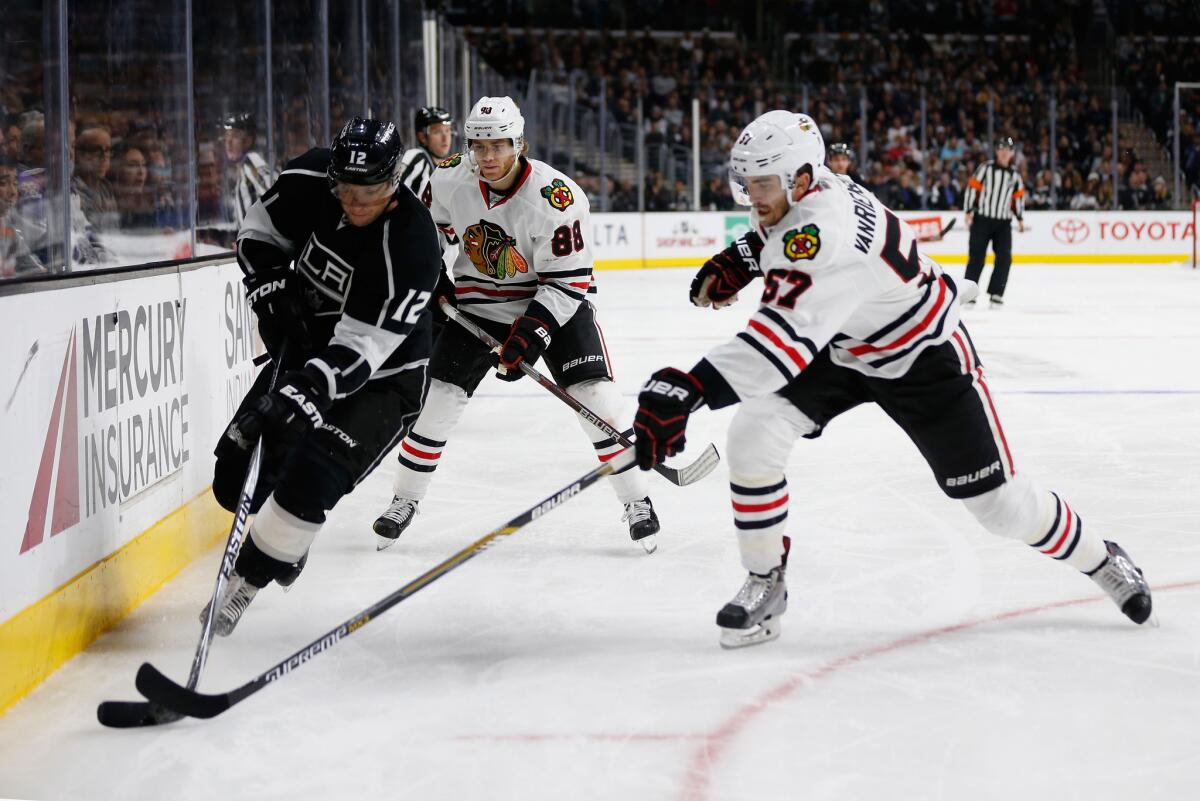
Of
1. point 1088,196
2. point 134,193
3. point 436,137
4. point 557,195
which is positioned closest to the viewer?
point 134,193

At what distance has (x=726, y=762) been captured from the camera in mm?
2025

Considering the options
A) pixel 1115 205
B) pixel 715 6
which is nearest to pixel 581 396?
pixel 1115 205

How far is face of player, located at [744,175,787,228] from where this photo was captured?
7.73 ft

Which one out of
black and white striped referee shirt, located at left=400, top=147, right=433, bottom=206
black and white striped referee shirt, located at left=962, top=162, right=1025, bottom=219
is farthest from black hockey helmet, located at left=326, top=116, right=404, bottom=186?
black and white striped referee shirt, located at left=962, top=162, right=1025, bottom=219

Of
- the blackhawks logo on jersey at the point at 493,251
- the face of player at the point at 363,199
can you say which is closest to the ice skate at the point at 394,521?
the blackhawks logo on jersey at the point at 493,251

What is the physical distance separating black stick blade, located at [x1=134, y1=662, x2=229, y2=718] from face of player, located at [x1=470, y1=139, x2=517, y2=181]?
5.22 feet

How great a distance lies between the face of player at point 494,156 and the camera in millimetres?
3256

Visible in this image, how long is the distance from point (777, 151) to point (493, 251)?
127cm

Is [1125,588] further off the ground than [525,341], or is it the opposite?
[525,341]

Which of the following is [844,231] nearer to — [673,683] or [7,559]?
[673,683]

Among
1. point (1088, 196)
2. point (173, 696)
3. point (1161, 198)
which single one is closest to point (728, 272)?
point (173, 696)

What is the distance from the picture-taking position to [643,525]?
3379 mm

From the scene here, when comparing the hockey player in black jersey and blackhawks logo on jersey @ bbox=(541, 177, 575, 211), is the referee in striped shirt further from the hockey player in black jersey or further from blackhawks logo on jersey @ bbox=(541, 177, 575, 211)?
the hockey player in black jersey

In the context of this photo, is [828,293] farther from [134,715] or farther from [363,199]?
[134,715]
